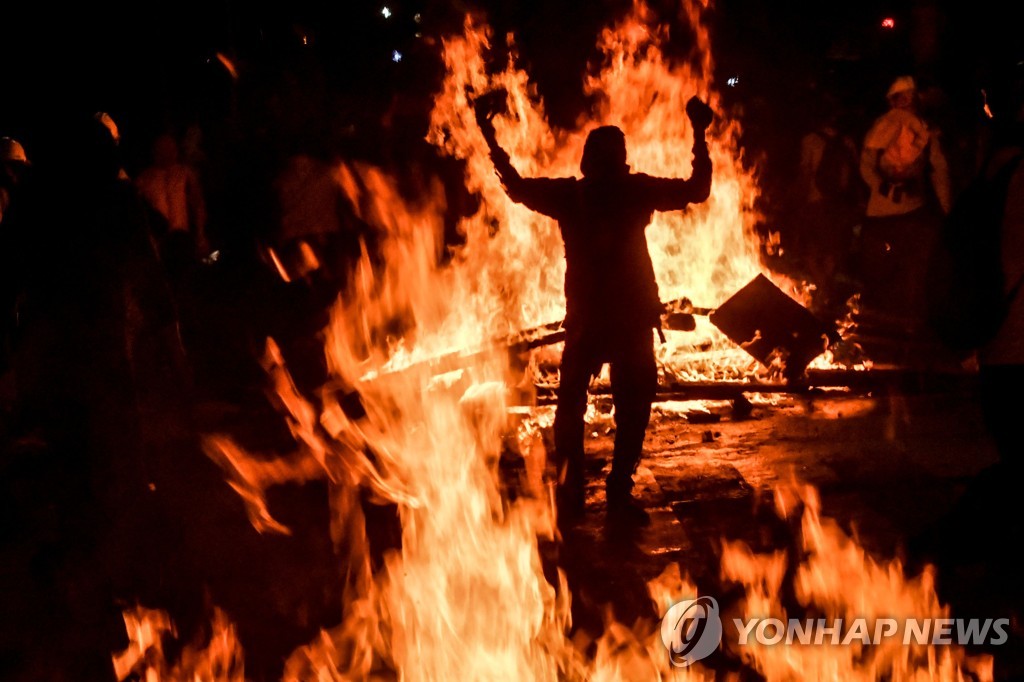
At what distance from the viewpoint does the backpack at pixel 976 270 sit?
4.24 meters

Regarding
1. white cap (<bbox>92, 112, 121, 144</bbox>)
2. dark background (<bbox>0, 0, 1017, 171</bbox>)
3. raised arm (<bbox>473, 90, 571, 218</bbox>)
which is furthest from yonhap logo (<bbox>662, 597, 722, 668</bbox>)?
dark background (<bbox>0, 0, 1017, 171</bbox>)

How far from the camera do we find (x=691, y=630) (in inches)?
161

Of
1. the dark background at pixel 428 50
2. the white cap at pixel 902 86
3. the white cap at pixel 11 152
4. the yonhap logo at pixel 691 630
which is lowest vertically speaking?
the yonhap logo at pixel 691 630

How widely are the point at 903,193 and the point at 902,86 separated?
115 cm

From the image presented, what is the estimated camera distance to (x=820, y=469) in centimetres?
637

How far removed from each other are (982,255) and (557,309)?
5896 mm

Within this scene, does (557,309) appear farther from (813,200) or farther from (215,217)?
(215,217)

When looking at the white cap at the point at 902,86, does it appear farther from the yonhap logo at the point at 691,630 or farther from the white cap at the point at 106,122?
the white cap at the point at 106,122

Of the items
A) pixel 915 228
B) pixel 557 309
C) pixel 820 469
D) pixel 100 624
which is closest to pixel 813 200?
pixel 915 228

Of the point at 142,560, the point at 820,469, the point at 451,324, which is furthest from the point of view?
the point at 451,324

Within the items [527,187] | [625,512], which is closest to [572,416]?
[625,512]

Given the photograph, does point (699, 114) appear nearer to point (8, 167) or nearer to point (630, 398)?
point (630, 398)

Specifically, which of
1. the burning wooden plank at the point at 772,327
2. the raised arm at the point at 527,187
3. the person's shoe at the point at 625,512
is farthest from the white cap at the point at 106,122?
the burning wooden plank at the point at 772,327

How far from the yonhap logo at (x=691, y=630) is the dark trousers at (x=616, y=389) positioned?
1317 mm
